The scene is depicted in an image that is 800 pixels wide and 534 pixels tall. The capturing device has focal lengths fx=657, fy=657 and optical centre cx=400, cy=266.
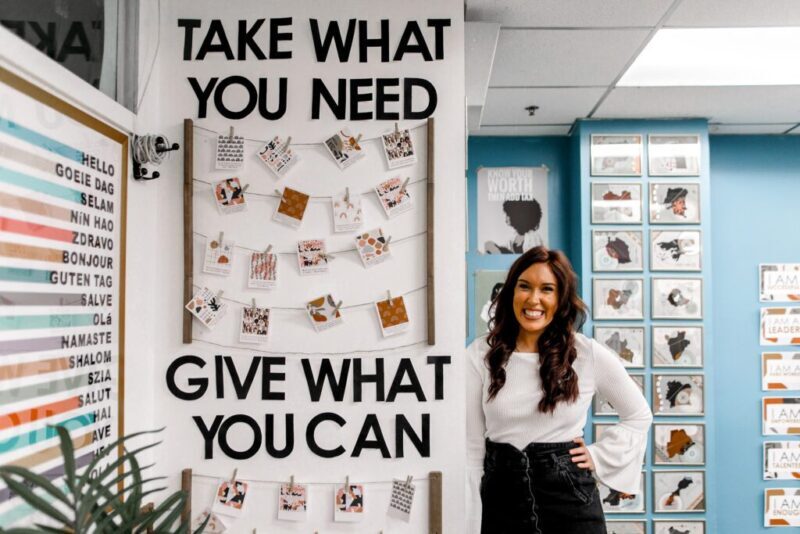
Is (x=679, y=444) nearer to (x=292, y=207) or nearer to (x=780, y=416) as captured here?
(x=780, y=416)

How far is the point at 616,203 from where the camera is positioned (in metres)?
3.60

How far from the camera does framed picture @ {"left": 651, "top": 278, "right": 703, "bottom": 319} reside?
140 inches

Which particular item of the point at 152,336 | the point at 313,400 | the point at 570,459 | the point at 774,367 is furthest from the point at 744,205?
the point at 152,336

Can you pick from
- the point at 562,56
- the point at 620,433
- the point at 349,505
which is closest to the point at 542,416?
the point at 620,433

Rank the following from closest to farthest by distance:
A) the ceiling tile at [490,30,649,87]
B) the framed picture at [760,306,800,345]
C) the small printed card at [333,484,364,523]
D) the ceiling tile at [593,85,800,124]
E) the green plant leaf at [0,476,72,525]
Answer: the green plant leaf at [0,476,72,525] → the small printed card at [333,484,364,523] → the ceiling tile at [490,30,649,87] → the ceiling tile at [593,85,800,124] → the framed picture at [760,306,800,345]

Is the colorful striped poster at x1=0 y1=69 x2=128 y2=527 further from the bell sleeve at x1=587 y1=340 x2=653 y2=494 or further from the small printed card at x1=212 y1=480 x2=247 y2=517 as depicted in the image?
the bell sleeve at x1=587 y1=340 x2=653 y2=494

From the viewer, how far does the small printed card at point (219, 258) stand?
1.82 meters

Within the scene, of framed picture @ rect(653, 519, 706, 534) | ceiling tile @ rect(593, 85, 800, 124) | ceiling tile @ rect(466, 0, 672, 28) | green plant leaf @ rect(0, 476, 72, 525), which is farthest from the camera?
framed picture @ rect(653, 519, 706, 534)

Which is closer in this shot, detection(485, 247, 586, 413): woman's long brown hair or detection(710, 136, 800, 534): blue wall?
detection(485, 247, 586, 413): woman's long brown hair

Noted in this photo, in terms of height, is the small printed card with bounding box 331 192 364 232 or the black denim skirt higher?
the small printed card with bounding box 331 192 364 232

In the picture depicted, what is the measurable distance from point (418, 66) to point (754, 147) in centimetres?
284

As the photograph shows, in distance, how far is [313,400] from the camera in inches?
71.4

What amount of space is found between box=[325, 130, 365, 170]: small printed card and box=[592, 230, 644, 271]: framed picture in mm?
2114

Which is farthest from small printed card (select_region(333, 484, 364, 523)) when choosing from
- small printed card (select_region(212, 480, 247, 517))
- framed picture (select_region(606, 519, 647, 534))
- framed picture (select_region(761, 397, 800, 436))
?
framed picture (select_region(761, 397, 800, 436))
